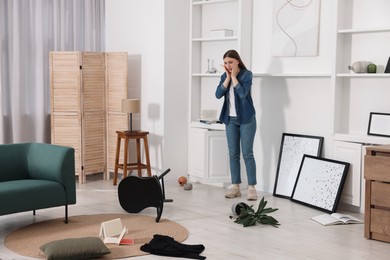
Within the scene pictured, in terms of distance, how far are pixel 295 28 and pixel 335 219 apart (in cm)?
206

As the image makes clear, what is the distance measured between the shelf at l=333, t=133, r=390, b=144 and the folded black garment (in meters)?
2.02

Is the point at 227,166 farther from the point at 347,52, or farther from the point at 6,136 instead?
the point at 6,136

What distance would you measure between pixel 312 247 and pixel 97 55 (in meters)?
3.90

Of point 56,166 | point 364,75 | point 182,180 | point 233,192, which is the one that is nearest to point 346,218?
point 364,75

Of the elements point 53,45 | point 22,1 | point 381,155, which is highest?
point 22,1

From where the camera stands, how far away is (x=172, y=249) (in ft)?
14.7

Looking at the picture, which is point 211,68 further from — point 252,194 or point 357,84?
point 357,84

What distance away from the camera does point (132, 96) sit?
7.60m

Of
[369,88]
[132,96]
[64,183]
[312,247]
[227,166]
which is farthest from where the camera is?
[132,96]

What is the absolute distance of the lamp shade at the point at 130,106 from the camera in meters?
6.98

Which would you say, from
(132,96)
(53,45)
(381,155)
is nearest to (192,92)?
(132,96)

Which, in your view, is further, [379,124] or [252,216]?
[379,124]

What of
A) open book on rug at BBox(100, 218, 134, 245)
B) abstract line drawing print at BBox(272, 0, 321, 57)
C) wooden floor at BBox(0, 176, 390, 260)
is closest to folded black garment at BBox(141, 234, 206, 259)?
wooden floor at BBox(0, 176, 390, 260)

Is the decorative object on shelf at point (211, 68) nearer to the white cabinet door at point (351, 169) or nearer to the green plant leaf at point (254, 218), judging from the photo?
the white cabinet door at point (351, 169)
